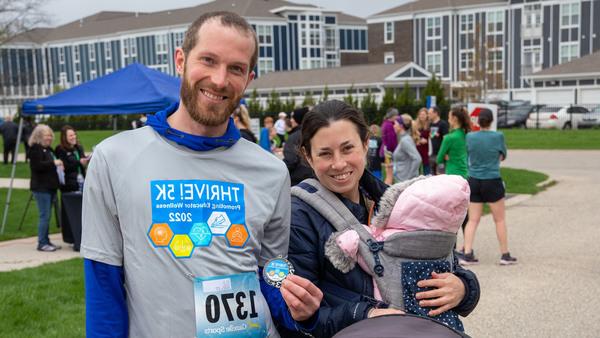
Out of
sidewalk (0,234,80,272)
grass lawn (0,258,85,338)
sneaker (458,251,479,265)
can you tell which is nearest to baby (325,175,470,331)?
grass lawn (0,258,85,338)

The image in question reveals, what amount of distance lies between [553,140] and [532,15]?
36.5 metres

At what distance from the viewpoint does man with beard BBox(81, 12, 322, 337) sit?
6.69 ft

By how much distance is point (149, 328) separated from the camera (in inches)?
80.9

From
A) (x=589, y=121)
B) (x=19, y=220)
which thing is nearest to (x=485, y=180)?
(x=19, y=220)

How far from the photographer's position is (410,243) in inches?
88.0

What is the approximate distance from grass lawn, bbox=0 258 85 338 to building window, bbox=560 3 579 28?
60.7 meters

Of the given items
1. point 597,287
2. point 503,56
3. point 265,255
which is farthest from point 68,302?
point 503,56

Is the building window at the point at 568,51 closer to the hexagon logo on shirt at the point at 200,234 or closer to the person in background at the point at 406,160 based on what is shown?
the person in background at the point at 406,160

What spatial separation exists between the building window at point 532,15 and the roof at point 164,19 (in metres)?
24.7

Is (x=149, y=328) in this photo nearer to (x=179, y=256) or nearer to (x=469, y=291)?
(x=179, y=256)

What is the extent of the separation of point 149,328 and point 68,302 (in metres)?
4.83

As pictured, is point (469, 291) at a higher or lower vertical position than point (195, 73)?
lower

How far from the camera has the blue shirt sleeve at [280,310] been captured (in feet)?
7.49

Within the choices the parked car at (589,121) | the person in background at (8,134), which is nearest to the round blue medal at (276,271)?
the person in background at (8,134)
